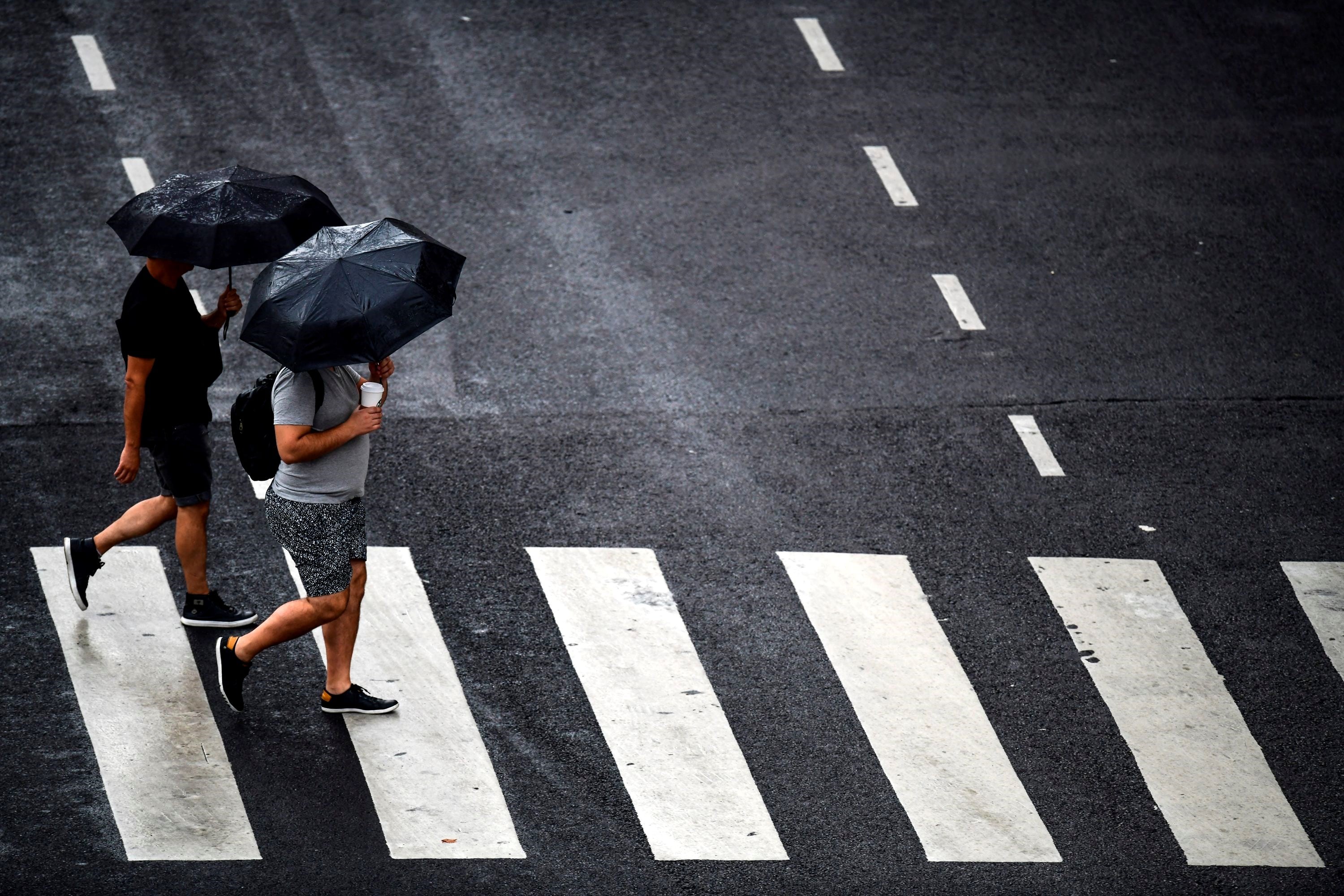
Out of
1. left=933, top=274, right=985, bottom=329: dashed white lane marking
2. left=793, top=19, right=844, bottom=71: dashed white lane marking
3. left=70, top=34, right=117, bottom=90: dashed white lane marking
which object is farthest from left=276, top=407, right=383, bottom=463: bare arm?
left=793, top=19, right=844, bottom=71: dashed white lane marking

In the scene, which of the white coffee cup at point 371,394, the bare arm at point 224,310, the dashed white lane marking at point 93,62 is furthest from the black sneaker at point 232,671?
the dashed white lane marking at point 93,62

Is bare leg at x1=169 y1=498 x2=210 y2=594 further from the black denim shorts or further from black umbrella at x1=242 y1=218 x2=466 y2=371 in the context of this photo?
black umbrella at x1=242 y1=218 x2=466 y2=371

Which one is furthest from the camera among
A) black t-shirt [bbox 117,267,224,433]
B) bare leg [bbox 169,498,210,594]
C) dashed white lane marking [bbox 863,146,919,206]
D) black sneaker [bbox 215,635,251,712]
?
dashed white lane marking [bbox 863,146,919,206]

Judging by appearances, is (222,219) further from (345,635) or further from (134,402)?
(345,635)

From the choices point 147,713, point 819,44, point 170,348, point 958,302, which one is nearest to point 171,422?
point 170,348

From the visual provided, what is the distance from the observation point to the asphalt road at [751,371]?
7.34 metres

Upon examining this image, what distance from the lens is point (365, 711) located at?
7719 millimetres

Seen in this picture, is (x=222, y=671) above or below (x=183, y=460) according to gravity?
below

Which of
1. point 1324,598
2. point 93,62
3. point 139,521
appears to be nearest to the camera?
point 139,521

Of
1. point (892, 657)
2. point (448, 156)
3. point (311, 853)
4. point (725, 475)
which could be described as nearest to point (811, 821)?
point (892, 657)

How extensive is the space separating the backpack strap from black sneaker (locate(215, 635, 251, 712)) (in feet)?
4.20

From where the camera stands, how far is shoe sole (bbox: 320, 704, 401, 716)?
7.71 m

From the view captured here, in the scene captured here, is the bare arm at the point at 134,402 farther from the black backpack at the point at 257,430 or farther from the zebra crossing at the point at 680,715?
the zebra crossing at the point at 680,715

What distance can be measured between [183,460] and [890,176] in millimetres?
6571
